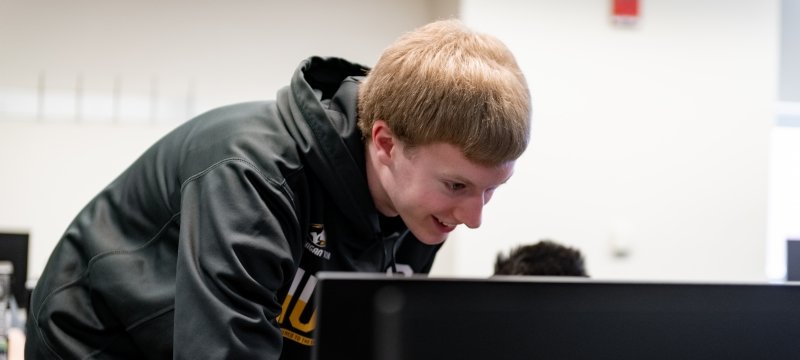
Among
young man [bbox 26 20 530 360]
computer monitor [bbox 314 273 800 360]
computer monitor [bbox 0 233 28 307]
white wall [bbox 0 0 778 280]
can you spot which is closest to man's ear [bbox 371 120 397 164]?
young man [bbox 26 20 530 360]

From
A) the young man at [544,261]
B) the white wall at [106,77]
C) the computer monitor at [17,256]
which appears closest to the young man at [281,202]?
the young man at [544,261]

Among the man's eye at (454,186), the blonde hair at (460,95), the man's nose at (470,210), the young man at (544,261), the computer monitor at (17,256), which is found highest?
the blonde hair at (460,95)

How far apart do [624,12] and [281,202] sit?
328cm

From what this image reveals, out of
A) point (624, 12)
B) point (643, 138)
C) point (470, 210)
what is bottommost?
point (470, 210)

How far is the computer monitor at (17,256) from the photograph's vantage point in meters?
3.38

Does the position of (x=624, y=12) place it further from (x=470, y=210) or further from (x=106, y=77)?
(x=470, y=210)

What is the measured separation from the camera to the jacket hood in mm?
1281

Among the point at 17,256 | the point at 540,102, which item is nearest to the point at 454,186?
the point at 17,256

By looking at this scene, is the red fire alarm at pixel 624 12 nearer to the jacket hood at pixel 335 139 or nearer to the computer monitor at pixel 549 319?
the jacket hood at pixel 335 139

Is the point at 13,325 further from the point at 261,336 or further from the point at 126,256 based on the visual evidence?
the point at 261,336

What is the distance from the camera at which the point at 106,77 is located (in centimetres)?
416

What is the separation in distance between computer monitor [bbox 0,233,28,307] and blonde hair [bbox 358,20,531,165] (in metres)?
2.59

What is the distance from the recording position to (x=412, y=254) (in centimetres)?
158

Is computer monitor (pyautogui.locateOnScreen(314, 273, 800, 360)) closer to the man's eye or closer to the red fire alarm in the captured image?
the man's eye
